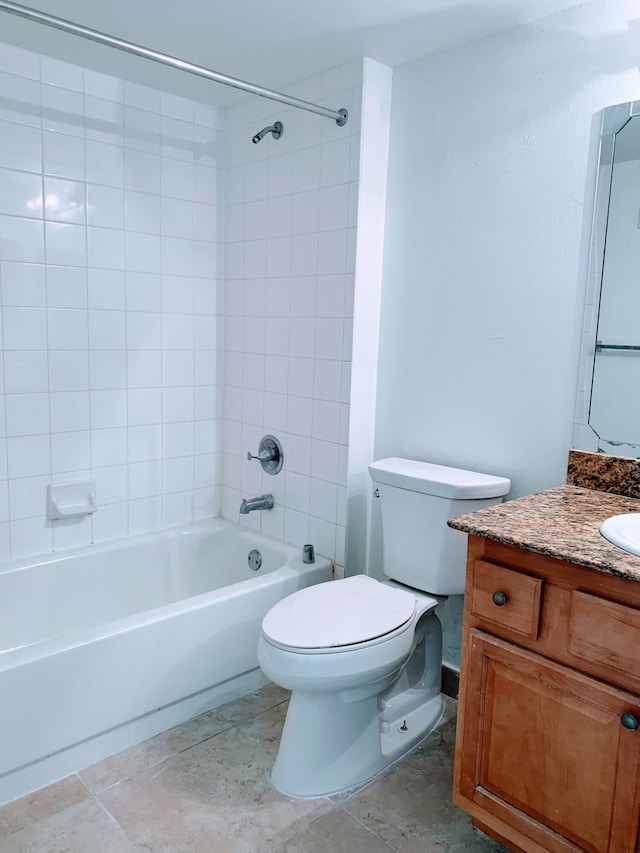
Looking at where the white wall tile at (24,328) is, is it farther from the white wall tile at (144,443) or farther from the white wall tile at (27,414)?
the white wall tile at (144,443)

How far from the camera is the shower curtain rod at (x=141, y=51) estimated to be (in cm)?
151

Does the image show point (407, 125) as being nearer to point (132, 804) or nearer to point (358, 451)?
point (358, 451)

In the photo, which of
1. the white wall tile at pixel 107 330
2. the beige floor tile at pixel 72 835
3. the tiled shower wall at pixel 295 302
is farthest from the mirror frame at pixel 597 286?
the white wall tile at pixel 107 330

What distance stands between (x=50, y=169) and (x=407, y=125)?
128 centimetres

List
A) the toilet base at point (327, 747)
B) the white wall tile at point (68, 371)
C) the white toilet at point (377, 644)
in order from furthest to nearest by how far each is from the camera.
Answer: the white wall tile at point (68, 371), the toilet base at point (327, 747), the white toilet at point (377, 644)

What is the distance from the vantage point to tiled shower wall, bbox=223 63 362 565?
7.82ft

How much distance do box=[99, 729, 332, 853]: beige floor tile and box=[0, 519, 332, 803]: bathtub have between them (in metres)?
0.19

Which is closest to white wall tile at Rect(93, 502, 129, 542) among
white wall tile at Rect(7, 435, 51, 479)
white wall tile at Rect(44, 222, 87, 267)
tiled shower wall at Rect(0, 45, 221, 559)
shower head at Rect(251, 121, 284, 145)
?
tiled shower wall at Rect(0, 45, 221, 559)

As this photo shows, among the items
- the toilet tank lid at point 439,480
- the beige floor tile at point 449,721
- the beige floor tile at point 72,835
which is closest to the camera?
the beige floor tile at point 72,835

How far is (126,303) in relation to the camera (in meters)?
2.63

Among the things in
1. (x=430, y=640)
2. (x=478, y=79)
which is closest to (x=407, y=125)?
(x=478, y=79)

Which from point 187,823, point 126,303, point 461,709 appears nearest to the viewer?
point 461,709

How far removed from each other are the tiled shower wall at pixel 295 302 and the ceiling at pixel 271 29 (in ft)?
0.59

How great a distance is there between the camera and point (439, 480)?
2.01m
